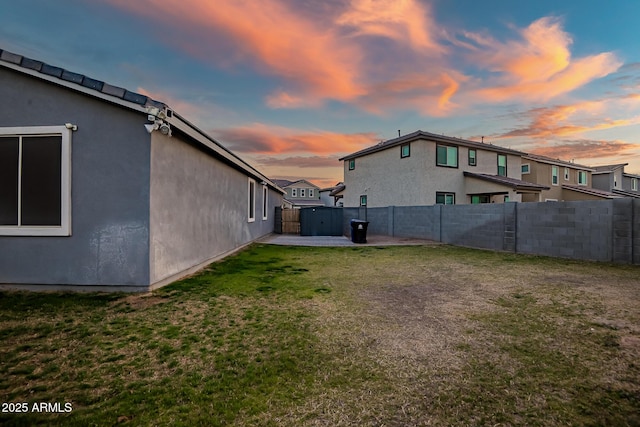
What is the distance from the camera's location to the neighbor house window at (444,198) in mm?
18906

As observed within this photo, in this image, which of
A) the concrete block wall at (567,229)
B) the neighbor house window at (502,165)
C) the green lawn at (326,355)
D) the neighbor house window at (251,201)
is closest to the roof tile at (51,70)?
the green lawn at (326,355)

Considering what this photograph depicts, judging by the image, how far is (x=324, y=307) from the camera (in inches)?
181

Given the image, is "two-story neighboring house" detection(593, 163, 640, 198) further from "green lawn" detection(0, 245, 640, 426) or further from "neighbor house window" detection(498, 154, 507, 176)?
"green lawn" detection(0, 245, 640, 426)

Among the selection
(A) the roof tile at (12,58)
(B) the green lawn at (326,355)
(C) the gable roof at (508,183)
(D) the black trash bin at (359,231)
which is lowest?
(B) the green lawn at (326,355)

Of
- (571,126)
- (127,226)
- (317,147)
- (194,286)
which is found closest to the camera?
(127,226)

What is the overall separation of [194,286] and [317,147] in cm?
1563

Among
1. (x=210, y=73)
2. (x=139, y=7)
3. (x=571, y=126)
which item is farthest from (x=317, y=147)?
(x=571, y=126)

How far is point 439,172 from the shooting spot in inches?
738

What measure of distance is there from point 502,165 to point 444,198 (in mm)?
6581

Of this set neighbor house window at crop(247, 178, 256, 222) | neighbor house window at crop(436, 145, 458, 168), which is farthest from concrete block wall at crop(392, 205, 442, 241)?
neighbor house window at crop(247, 178, 256, 222)

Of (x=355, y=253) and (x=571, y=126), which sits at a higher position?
(x=571, y=126)

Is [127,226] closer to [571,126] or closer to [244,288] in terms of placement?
[244,288]

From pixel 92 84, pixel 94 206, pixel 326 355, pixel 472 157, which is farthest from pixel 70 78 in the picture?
pixel 472 157

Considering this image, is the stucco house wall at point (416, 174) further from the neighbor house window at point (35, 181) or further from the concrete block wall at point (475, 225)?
the neighbor house window at point (35, 181)
